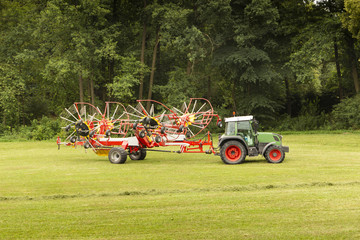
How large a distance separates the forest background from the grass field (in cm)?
1910

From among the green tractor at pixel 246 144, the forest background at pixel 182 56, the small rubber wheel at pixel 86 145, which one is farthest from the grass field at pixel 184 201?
the forest background at pixel 182 56

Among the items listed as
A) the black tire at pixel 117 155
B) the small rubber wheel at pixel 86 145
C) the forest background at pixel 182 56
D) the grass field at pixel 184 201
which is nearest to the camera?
the grass field at pixel 184 201

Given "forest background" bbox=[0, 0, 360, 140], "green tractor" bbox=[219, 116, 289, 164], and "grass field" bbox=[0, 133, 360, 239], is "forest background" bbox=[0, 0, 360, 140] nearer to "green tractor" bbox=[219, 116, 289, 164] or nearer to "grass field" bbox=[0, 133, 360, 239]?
"green tractor" bbox=[219, 116, 289, 164]

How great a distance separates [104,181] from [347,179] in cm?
664

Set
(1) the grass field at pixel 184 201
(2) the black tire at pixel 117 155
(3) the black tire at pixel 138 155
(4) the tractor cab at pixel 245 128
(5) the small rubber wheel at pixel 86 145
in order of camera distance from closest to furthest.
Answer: (1) the grass field at pixel 184 201 → (4) the tractor cab at pixel 245 128 → (2) the black tire at pixel 117 155 → (5) the small rubber wheel at pixel 86 145 → (3) the black tire at pixel 138 155

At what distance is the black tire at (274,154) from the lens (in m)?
16.2

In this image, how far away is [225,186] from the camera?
1113 centimetres

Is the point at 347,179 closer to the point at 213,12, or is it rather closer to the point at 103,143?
the point at 103,143

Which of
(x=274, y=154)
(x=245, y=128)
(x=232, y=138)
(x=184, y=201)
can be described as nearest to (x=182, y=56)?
(x=245, y=128)

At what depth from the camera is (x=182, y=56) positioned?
1558 inches

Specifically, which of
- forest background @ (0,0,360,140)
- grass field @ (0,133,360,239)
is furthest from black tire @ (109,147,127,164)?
forest background @ (0,0,360,140)

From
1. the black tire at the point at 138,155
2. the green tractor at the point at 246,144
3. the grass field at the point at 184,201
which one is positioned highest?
the green tractor at the point at 246,144

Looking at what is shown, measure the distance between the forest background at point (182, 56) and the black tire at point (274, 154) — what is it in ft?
57.8

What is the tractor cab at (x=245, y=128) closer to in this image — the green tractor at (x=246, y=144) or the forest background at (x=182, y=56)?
the green tractor at (x=246, y=144)
